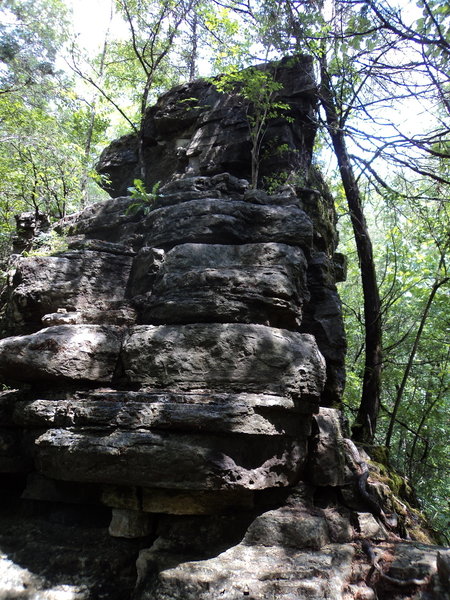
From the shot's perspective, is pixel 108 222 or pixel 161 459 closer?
pixel 161 459

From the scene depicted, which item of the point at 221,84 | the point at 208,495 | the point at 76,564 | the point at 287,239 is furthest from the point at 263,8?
the point at 76,564

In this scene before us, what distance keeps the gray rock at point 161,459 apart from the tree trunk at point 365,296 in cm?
504

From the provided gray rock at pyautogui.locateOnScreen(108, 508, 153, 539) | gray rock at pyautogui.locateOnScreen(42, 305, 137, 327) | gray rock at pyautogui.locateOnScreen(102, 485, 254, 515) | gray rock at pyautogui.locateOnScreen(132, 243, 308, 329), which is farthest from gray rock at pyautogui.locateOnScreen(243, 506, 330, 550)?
gray rock at pyautogui.locateOnScreen(42, 305, 137, 327)

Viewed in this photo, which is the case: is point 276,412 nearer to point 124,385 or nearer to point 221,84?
point 124,385

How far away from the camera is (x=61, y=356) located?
400cm

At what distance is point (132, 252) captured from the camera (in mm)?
5496

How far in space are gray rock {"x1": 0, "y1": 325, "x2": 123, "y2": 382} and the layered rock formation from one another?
1 cm

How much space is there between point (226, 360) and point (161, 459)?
3.34 feet

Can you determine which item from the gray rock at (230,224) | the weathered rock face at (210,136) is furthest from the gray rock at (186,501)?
the weathered rock face at (210,136)

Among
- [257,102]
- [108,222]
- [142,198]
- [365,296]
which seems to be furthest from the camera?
[365,296]

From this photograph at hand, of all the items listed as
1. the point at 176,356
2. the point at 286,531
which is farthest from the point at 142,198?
the point at 286,531

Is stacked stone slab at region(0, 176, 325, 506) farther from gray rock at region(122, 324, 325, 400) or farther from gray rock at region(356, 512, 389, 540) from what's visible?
gray rock at region(356, 512, 389, 540)

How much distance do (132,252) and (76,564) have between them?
3.51 metres

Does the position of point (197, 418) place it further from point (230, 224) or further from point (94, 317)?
point (230, 224)
